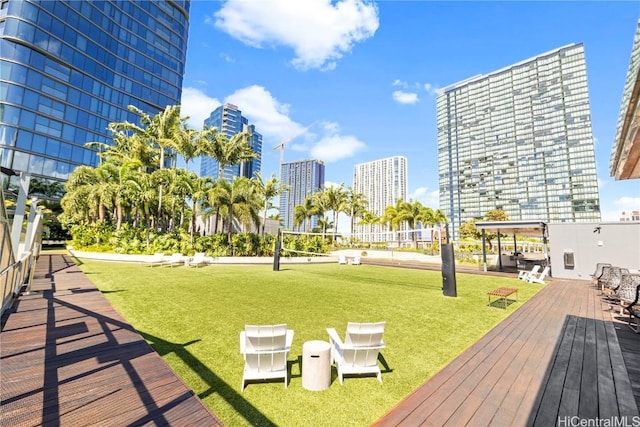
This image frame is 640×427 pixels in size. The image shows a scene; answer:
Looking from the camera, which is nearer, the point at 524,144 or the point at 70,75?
the point at 70,75

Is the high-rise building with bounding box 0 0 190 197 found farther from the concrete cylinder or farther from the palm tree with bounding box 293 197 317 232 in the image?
the concrete cylinder

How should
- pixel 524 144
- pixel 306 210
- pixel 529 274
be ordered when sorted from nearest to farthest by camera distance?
pixel 529 274, pixel 306 210, pixel 524 144

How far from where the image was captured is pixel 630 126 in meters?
3.52

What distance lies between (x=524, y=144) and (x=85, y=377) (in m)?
166

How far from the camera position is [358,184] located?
183 meters

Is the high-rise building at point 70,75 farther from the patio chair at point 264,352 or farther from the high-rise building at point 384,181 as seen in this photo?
the high-rise building at point 384,181

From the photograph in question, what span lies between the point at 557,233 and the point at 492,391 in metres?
18.2

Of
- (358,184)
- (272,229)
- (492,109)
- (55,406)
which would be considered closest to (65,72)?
(272,229)

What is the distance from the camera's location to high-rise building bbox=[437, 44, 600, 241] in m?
117

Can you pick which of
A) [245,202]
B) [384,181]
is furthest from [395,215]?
[384,181]

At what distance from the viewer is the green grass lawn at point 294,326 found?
3.52 meters

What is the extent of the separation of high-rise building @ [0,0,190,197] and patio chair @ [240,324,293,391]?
49.8 metres

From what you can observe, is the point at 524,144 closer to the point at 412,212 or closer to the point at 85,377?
the point at 412,212

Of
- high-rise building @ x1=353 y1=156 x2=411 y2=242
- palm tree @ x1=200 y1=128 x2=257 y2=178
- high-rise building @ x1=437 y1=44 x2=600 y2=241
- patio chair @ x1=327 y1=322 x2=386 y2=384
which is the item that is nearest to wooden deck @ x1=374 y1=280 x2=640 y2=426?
patio chair @ x1=327 y1=322 x2=386 y2=384
